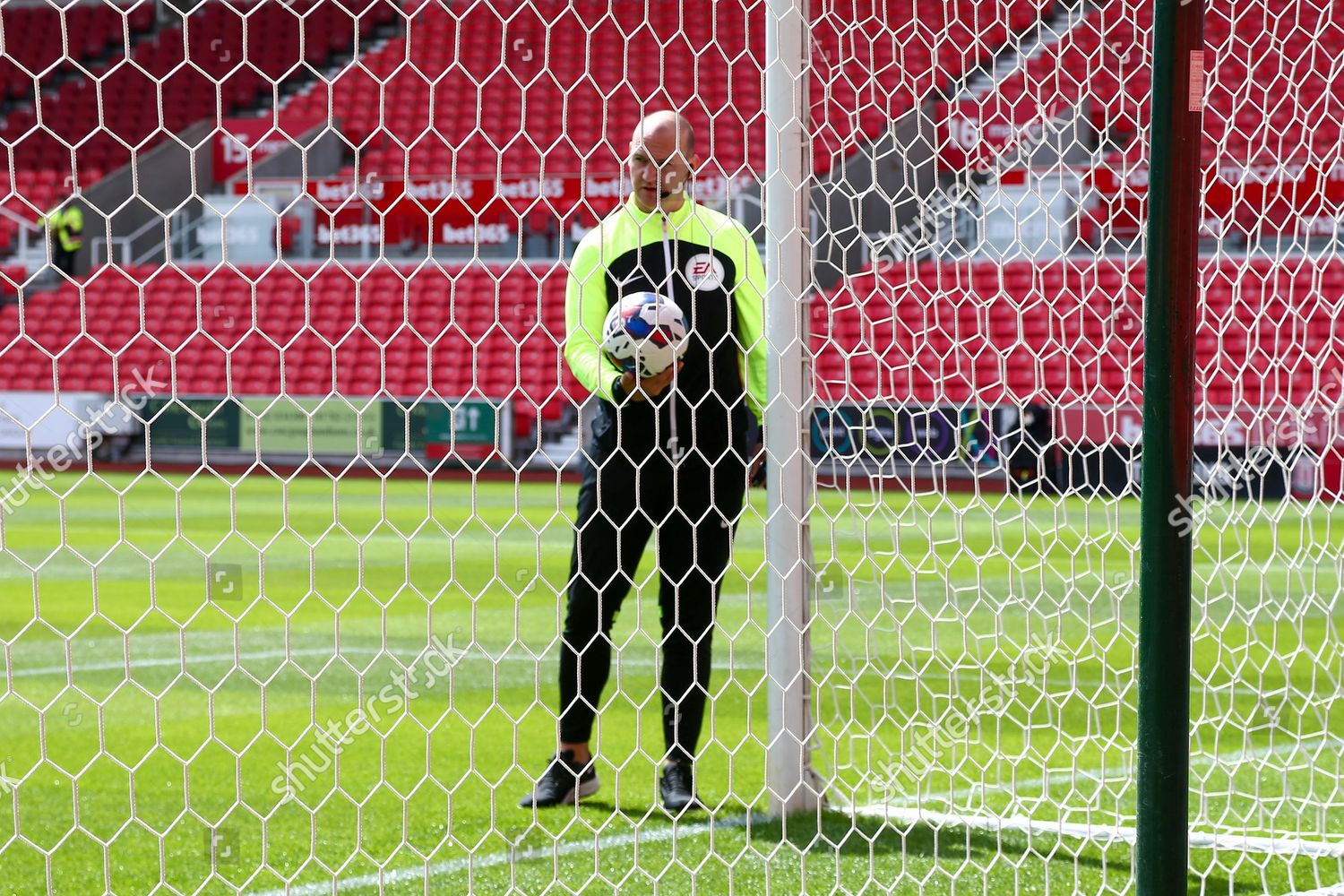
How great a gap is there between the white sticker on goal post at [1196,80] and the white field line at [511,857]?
1.42 metres

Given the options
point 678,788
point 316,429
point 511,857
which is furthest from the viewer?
point 316,429

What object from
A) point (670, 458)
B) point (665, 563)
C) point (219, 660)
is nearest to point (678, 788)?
point (665, 563)

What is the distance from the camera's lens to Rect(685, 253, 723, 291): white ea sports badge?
10.6 feet

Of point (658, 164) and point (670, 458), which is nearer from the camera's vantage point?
point (658, 164)

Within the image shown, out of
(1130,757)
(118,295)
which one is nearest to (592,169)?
(118,295)

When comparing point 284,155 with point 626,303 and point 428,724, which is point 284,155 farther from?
point 626,303

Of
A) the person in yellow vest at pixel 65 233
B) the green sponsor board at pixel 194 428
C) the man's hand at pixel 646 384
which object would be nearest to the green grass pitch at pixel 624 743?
the man's hand at pixel 646 384

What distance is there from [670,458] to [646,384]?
0.73 feet

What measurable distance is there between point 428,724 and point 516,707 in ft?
0.90

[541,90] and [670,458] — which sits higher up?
[541,90]

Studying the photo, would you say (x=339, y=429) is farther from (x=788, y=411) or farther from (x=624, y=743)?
(x=788, y=411)

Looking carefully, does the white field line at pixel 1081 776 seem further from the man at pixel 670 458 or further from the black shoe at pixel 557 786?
the black shoe at pixel 557 786

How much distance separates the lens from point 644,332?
3.04 metres

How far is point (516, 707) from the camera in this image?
15.9ft
